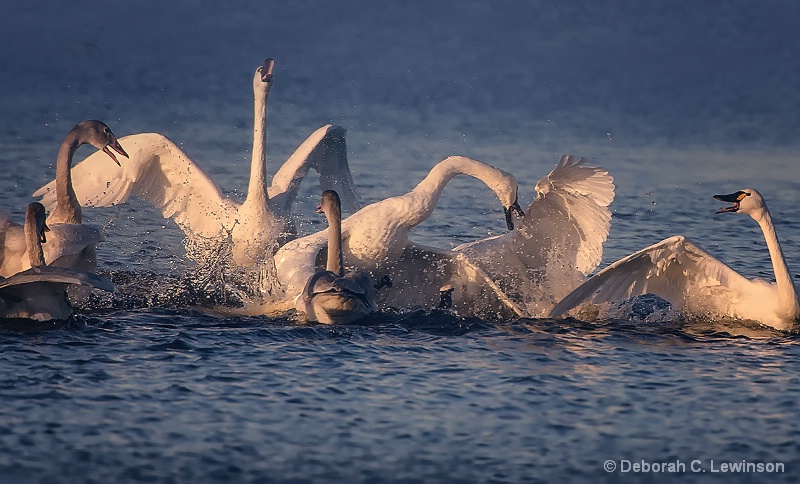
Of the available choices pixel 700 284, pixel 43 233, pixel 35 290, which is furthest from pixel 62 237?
pixel 700 284

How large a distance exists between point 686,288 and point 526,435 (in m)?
3.53

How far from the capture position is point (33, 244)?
9500 mm

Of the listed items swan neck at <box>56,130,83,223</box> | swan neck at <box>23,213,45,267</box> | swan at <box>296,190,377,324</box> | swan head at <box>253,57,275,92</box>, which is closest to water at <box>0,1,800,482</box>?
swan at <box>296,190,377,324</box>

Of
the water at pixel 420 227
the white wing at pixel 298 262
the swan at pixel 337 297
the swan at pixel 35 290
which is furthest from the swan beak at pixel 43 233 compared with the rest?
the swan at pixel 337 297

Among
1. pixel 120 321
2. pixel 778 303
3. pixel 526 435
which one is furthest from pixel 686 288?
pixel 120 321

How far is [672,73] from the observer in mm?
18594

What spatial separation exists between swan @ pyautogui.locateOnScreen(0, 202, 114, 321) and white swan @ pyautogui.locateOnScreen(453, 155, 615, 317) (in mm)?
3000

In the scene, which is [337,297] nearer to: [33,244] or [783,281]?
[33,244]

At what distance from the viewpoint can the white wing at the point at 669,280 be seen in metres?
10.1

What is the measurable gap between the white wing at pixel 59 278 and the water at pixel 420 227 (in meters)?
0.39

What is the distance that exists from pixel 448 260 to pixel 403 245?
43cm

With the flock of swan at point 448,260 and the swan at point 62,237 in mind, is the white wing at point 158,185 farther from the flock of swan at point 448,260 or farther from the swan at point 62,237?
the swan at point 62,237

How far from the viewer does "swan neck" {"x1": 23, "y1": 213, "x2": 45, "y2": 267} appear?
31.1 feet

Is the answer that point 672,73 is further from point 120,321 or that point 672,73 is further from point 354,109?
point 120,321
